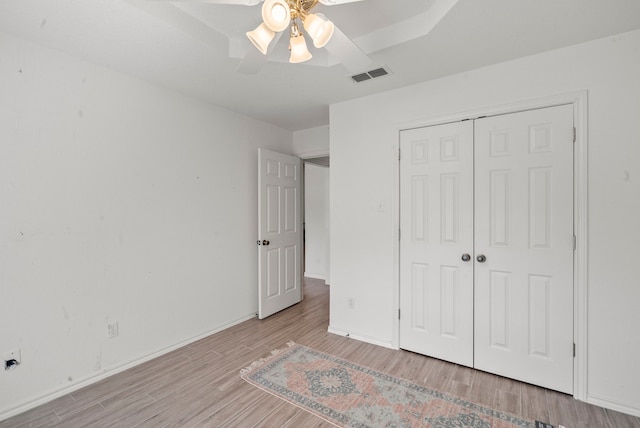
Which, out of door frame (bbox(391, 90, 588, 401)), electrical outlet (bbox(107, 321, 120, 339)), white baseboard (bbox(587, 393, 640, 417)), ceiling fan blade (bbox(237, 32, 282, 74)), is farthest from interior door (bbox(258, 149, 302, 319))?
white baseboard (bbox(587, 393, 640, 417))

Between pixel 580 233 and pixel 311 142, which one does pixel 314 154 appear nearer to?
pixel 311 142

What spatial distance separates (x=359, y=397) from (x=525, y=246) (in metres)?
1.68

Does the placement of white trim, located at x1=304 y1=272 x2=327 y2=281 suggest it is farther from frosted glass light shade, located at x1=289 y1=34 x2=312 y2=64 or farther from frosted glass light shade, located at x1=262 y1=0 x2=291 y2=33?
frosted glass light shade, located at x1=262 y1=0 x2=291 y2=33

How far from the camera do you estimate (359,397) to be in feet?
6.71

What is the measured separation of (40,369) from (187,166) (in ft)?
6.23

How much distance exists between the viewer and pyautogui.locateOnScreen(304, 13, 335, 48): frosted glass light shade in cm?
135

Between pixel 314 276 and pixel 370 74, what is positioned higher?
pixel 370 74

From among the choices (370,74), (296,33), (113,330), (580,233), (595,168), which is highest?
(370,74)

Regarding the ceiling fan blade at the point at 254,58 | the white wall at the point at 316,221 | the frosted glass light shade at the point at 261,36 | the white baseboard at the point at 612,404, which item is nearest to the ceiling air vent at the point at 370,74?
the ceiling fan blade at the point at 254,58

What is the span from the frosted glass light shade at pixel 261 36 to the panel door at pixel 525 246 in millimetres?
1844

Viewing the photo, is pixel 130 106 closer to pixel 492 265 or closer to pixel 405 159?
pixel 405 159

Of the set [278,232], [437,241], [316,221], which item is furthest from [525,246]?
[316,221]

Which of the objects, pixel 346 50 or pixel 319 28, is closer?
pixel 319 28

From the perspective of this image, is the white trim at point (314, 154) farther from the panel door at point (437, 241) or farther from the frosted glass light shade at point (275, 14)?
the frosted glass light shade at point (275, 14)
